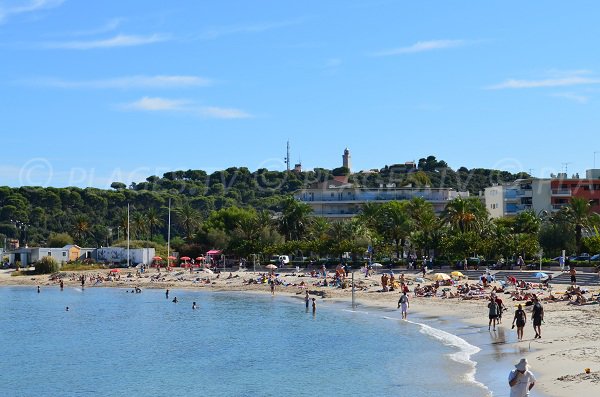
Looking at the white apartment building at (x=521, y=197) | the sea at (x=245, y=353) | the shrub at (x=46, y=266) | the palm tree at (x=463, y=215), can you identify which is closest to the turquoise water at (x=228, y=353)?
the sea at (x=245, y=353)

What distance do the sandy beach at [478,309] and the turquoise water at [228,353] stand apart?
249 cm

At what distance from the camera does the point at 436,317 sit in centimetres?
4691

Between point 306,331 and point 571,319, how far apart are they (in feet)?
50.1

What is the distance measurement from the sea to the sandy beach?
147 centimetres

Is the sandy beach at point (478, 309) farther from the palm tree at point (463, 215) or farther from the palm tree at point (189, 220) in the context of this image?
the palm tree at point (189, 220)

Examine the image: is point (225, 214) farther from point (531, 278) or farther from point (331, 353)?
point (331, 353)

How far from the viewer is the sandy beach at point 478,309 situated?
2505cm

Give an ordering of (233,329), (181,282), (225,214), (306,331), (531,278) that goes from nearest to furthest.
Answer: (306,331), (233,329), (531,278), (181,282), (225,214)

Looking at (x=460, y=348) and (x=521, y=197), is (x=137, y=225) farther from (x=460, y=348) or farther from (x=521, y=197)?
(x=460, y=348)

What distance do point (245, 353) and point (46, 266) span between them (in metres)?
69.2

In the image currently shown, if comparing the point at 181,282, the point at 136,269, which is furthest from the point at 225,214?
the point at 181,282

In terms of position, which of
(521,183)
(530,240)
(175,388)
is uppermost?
(521,183)

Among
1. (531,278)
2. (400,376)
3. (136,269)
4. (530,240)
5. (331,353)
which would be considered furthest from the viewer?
(136,269)

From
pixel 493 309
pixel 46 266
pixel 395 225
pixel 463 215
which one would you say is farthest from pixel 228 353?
pixel 46 266
